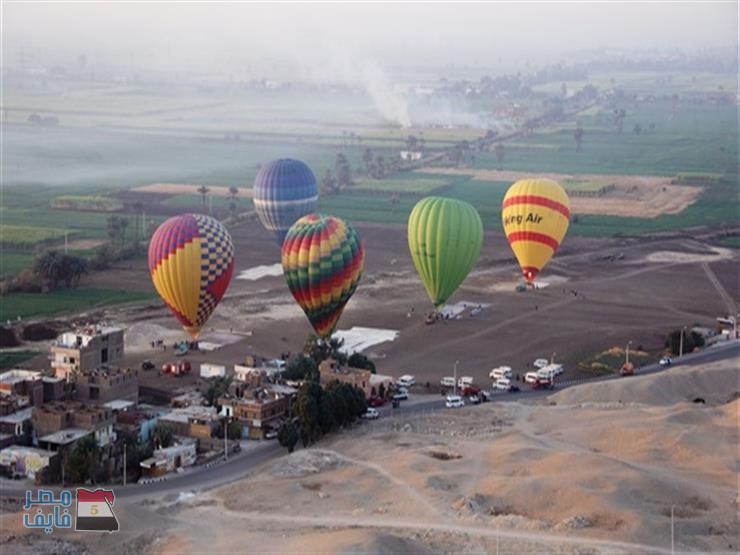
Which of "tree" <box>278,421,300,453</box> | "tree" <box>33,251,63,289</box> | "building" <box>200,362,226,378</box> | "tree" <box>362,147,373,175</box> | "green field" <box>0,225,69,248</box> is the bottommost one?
"tree" <box>278,421,300,453</box>

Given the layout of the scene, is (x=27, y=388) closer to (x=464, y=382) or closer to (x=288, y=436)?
(x=288, y=436)

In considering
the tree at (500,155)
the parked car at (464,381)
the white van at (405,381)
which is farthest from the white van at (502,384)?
the tree at (500,155)

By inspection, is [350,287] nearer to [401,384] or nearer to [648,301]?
[401,384]

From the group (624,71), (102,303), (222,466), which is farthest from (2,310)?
(624,71)

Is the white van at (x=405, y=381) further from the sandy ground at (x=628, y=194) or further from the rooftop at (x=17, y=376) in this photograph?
the sandy ground at (x=628, y=194)

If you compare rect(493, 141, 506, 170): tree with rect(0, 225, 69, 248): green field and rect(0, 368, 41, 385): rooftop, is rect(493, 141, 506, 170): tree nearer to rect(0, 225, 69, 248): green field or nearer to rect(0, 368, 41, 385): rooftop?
rect(0, 225, 69, 248): green field

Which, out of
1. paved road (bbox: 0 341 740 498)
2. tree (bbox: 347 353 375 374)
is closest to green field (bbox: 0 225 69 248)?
tree (bbox: 347 353 375 374)
